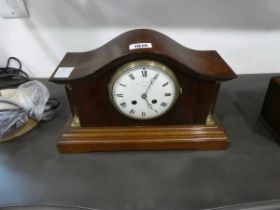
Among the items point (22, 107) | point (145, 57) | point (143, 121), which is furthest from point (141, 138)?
point (22, 107)

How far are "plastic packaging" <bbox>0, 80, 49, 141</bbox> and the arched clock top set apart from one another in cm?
13

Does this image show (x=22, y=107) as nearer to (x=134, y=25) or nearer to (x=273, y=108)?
(x=134, y=25)

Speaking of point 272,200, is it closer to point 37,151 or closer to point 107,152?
point 107,152

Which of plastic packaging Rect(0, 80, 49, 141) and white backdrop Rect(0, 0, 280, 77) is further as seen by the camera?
white backdrop Rect(0, 0, 280, 77)

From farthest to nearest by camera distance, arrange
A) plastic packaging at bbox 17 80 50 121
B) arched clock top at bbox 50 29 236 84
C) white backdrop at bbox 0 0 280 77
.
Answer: white backdrop at bbox 0 0 280 77, plastic packaging at bbox 17 80 50 121, arched clock top at bbox 50 29 236 84

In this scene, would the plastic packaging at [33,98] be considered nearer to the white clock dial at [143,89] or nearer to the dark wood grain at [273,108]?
the white clock dial at [143,89]

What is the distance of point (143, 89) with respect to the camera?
534 millimetres

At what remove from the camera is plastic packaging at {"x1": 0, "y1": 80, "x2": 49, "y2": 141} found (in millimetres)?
592

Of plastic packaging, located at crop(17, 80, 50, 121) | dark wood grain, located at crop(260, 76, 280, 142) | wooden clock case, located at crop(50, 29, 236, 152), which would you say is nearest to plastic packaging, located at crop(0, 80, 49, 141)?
plastic packaging, located at crop(17, 80, 50, 121)

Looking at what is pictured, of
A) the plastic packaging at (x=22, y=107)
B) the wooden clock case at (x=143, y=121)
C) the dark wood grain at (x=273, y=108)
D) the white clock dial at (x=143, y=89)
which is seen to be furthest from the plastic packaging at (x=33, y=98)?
the dark wood grain at (x=273, y=108)

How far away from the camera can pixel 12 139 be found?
613 mm

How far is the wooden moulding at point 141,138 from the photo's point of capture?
57 centimetres

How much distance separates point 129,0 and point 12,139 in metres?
0.50

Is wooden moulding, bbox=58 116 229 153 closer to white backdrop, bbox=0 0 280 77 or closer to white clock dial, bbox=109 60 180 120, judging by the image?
white clock dial, bbox=109 60 180 120
